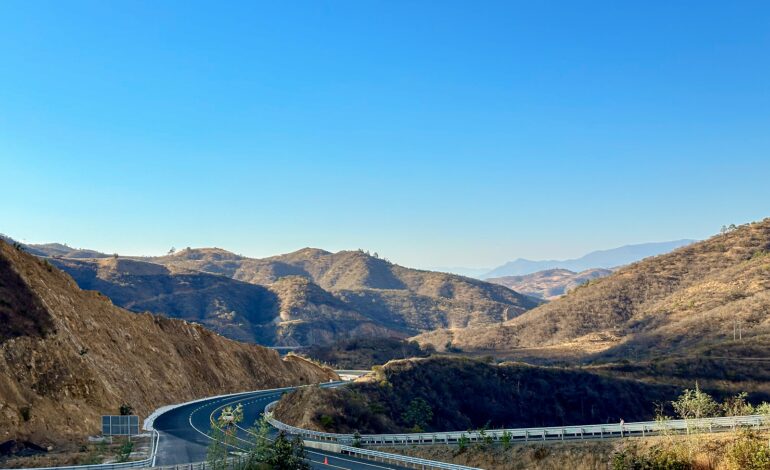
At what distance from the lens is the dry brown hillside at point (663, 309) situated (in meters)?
126

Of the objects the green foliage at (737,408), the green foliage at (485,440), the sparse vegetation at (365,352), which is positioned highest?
the green foliage at (485,440)

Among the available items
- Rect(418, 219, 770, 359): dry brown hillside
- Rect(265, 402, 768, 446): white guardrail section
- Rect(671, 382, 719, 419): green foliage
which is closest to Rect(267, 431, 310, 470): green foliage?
Rect(265, 402, 768, 446): white guardrail section

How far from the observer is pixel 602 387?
292 ft

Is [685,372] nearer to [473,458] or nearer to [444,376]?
[444,376]

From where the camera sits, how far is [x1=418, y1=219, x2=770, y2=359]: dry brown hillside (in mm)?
126125

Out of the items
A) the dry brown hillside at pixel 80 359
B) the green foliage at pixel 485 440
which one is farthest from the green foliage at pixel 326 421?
the dry brown hillside at pixel 80 359

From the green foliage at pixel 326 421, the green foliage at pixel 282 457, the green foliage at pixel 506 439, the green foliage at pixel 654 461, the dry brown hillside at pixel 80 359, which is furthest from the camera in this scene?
the green foliage at pixel 326 421

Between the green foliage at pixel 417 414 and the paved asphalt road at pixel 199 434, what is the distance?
569 inches

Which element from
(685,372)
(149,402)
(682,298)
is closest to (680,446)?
(149,402)

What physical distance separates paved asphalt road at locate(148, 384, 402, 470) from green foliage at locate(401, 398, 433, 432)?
14.4 meters

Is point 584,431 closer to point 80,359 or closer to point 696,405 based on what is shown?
point 696,405

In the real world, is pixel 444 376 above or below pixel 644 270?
below

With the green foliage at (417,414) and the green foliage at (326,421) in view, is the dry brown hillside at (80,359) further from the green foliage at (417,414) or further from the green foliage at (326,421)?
the green foliage at (417,414)

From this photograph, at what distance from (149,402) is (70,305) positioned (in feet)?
36.4
